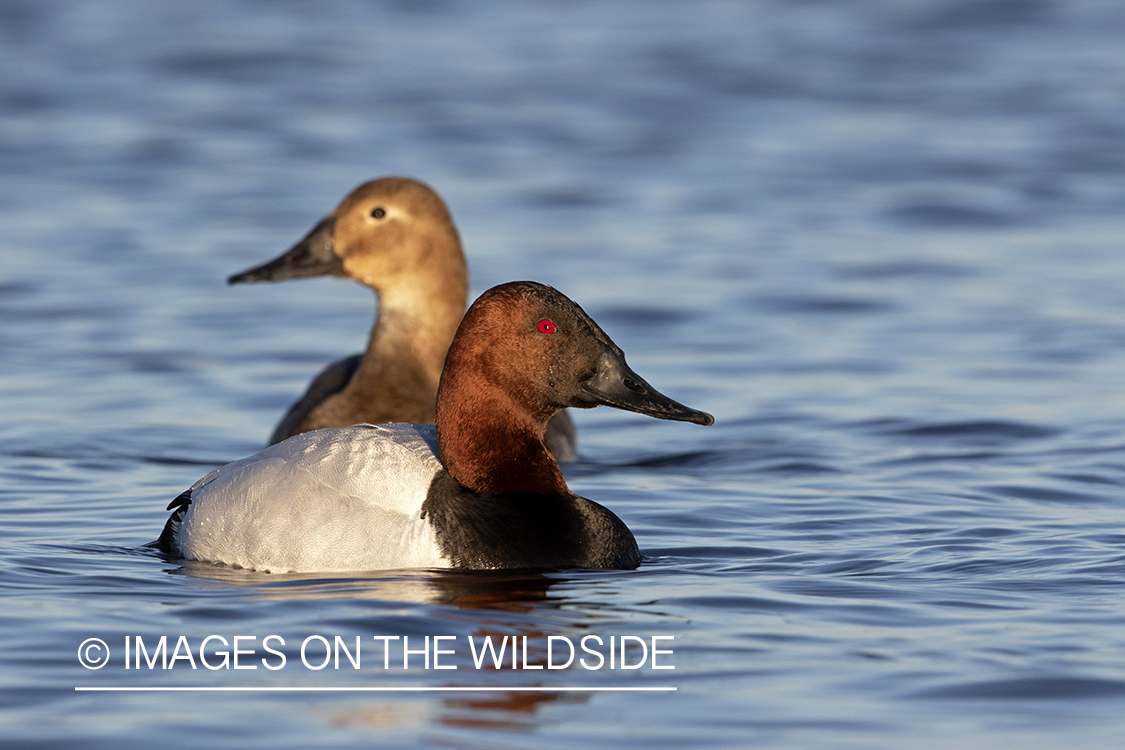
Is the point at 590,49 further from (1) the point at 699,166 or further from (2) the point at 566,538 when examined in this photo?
(2) the point at 566,538

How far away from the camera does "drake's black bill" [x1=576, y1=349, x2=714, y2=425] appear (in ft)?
20.3

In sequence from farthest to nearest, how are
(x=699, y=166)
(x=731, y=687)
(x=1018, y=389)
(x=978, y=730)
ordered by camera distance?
(x=699, y=166), (x=1018, y=389), (x=731, y=687), (x=978, y=730)

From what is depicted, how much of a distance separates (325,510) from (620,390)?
3.63 feet

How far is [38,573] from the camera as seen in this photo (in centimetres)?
600

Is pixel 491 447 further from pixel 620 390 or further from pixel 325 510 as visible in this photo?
pixel 325 510

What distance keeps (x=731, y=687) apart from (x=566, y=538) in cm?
126

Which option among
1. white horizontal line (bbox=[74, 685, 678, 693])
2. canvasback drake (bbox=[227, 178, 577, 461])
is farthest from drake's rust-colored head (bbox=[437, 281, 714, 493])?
canvasback drake (bbox=[227, 178, 577, 461])

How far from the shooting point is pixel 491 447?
612 cm

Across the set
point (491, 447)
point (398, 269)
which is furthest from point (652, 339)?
point (491, 447)

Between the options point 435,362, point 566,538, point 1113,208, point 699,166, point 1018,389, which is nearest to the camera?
point 566,538

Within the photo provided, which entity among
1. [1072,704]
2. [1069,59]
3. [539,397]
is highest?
[1069,59]

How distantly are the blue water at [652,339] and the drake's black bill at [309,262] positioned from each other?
31.1 inches

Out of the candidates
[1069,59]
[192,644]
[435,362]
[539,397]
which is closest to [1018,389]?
[435,362]

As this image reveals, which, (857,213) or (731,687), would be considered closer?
(731,687)
